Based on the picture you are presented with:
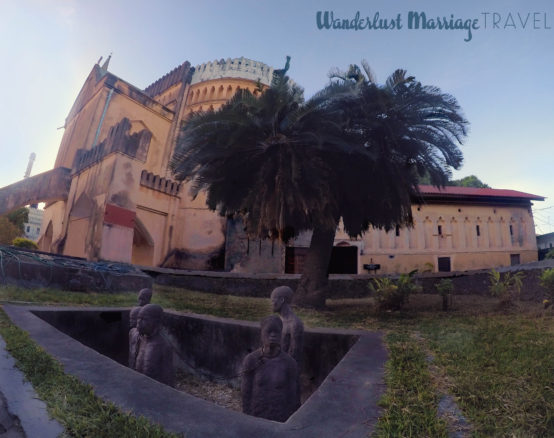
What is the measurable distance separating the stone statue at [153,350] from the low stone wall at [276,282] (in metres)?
9.84

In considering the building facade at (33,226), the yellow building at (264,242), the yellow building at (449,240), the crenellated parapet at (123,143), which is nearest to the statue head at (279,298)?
the crenellated parapet at (123,143)

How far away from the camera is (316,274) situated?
34.5ft

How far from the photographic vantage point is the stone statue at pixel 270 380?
10.8ft

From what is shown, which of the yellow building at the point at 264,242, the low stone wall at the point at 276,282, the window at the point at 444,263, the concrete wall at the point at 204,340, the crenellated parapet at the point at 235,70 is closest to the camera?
the concrete wall at the point at 204,340

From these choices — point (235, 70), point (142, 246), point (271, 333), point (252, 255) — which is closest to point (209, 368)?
point (271, 333)

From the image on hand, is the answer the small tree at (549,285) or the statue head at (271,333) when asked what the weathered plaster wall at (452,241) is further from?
the statue head at (271,333)

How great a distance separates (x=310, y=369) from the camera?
521 centimetres

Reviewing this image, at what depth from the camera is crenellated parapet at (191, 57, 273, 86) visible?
2548cm

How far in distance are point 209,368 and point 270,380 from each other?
10.1 ft

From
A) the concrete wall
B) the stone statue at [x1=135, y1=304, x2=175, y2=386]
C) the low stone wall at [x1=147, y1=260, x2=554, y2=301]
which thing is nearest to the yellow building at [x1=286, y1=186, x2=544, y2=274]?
the low stone wall at [x1=147, y1=260, x2=554, y2=301]

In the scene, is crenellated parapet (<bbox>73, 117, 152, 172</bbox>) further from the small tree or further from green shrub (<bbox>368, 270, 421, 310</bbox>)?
the small tree

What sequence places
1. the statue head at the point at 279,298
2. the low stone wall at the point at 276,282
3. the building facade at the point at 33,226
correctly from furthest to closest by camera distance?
the building facade at the point at 33,226
the low stone wall at the point at 276,282
the statue head at the point at 279,298

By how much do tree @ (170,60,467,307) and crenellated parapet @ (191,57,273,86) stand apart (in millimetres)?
16888

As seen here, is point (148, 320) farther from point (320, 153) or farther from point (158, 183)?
point (158, 183)
